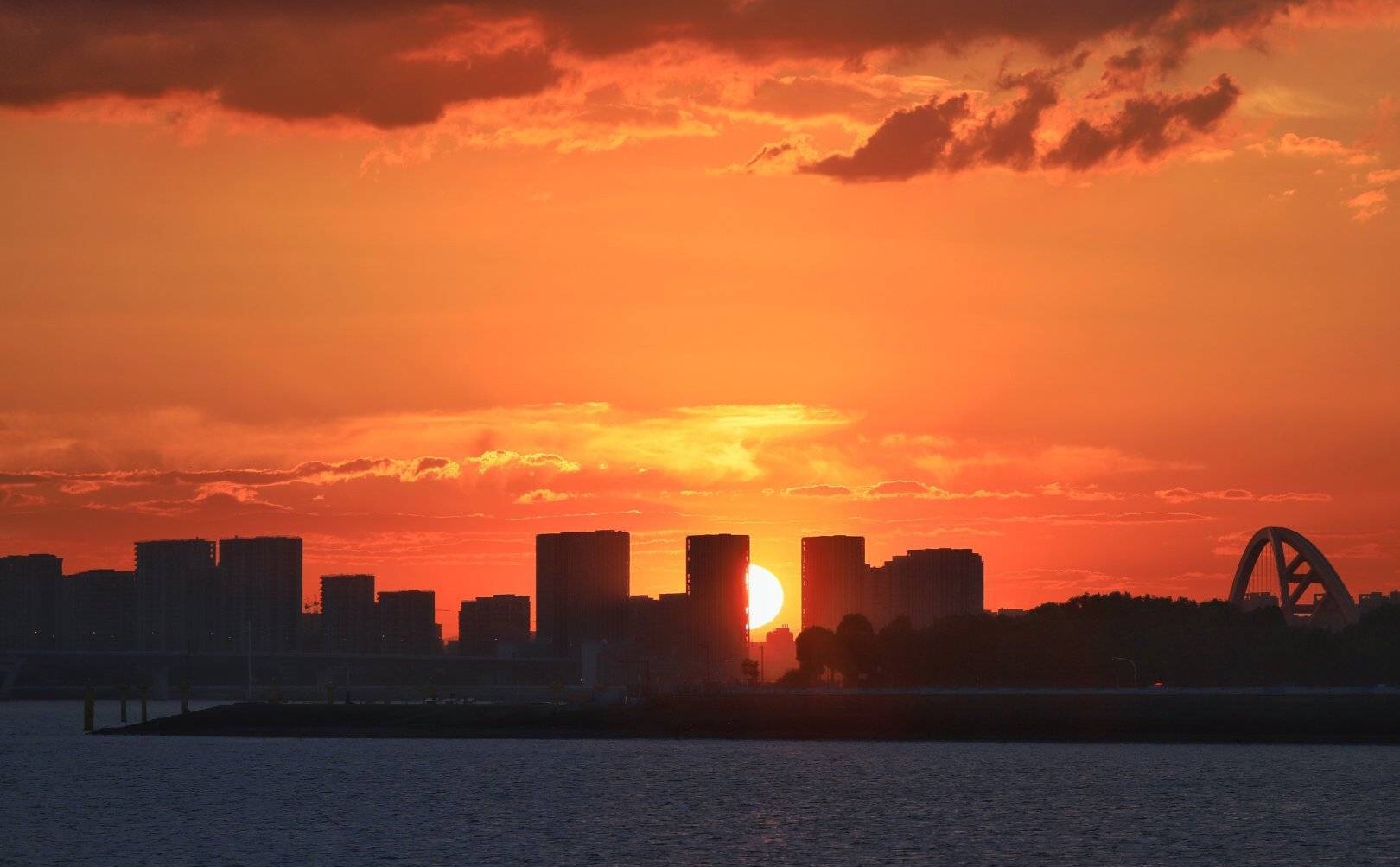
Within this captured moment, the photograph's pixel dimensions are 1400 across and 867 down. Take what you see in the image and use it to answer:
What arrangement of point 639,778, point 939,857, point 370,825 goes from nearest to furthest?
point 939,857
point 370,825
point 639,778

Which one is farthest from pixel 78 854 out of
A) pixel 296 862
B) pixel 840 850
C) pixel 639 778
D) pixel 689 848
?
pixel 639 778

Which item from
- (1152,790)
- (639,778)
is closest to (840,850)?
(1152,790)

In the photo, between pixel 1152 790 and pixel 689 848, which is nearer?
pixel 689 848

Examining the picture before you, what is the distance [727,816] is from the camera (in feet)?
470

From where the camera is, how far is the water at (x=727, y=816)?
12000 centimetres

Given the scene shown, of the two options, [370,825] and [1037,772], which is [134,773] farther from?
[1037,772]

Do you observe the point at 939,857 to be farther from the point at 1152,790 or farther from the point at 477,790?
the point at 477,790

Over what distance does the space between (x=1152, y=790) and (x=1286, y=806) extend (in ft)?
58.5

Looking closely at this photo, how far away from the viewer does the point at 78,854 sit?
4823 inches

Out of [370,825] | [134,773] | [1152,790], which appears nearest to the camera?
[370,825]

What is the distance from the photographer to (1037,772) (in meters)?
186

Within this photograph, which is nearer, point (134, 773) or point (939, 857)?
point (939, 857)

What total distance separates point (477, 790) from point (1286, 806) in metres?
69.0

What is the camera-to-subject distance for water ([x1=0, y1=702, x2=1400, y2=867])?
120000 millimetres
